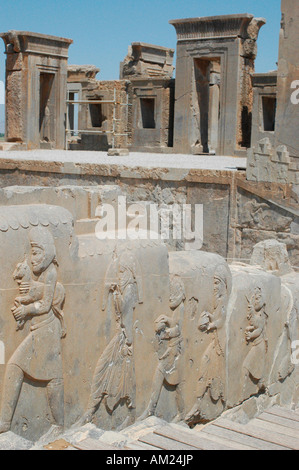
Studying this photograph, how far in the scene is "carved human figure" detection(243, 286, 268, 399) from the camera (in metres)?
5.68

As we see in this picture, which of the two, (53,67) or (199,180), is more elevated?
(53,67)

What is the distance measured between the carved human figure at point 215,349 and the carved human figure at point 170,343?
0.29 meters

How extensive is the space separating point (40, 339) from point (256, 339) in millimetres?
2341

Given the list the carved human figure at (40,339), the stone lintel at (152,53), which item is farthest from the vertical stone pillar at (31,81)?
the carved human figure at (40,339)

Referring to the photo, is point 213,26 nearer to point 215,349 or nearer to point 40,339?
point 215,349

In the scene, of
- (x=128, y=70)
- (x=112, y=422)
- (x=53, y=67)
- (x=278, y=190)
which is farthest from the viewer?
(x=128, y=70)

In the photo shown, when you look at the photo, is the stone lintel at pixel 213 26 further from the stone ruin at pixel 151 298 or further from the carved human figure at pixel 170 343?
the carved human figure at pixel 170 343

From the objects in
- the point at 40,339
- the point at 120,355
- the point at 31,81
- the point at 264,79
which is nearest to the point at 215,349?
the point at 120,355

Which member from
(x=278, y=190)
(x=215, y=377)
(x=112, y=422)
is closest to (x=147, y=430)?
(x=112, y=422)

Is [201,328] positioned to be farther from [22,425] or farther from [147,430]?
[22,425]

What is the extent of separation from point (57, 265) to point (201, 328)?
151cm

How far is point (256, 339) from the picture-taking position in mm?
5801

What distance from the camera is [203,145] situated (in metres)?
17.7

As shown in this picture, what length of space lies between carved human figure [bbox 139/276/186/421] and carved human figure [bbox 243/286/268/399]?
89 centimetres
